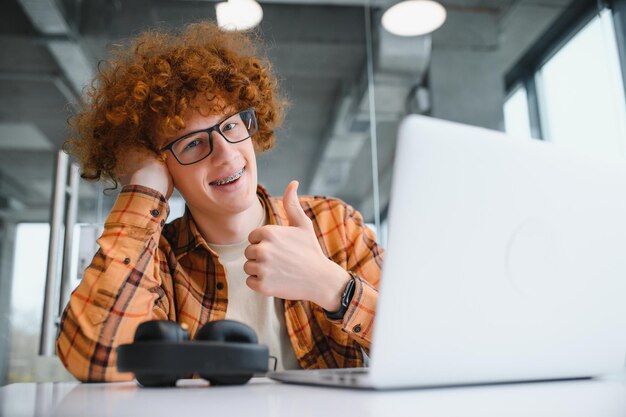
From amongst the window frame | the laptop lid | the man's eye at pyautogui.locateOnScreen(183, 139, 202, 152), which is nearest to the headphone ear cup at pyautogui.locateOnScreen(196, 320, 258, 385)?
the laptop lid

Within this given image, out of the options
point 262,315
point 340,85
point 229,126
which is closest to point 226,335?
point 262,315

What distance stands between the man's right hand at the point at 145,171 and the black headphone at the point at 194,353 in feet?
1.72

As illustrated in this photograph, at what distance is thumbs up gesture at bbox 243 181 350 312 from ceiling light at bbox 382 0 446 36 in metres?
2.17

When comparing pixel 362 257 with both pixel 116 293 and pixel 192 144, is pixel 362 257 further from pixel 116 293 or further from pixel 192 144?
pixel 116 293

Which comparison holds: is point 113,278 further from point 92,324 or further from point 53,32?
point 53,32

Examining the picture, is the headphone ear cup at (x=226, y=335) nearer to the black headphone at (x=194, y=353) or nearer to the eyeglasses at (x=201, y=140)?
the black headphone at (x=194, y=353)

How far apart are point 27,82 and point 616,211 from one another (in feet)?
8.60

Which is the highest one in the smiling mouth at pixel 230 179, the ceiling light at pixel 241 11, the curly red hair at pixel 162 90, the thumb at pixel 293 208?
the ceiling light at pixel 241 11

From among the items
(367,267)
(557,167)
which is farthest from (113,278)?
(557,167)

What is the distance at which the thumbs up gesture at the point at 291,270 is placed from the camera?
0.89 metres

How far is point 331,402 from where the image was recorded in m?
0.48

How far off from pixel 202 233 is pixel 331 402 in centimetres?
84

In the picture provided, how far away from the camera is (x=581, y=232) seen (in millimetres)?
578

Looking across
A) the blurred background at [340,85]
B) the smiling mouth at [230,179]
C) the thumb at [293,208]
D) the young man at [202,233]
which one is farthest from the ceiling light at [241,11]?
the thumb at [293,208]
